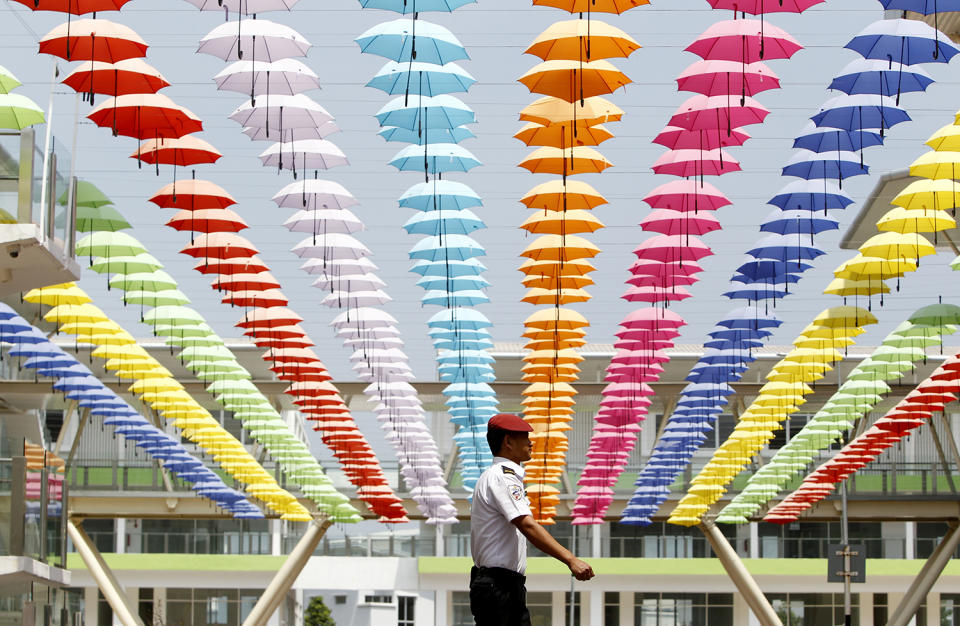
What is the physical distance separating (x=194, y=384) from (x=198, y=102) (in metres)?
15.5

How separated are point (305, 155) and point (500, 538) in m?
8.84

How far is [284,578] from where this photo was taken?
38.9m

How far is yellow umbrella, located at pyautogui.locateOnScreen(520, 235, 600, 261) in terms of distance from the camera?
17.3 m

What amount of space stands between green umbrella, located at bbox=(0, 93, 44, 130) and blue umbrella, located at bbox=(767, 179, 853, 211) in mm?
7879

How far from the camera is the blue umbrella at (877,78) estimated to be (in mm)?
12609

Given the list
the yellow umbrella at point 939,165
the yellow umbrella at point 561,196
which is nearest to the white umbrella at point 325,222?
the yellow umbrella at point 561,196

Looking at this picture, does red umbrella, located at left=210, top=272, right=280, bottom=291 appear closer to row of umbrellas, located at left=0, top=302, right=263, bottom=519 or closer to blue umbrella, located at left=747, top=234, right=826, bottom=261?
row of umbrellas, located at left=0, top=302, right=263, bottom=519

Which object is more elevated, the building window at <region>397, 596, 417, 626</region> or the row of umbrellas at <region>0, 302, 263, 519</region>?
the row of umbrellas at <region>0, 302, 263, 519</region>

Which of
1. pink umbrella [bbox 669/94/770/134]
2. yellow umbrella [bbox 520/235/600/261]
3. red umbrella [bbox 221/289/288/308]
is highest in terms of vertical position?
pink umbrella [bbox 669/94/770/134]

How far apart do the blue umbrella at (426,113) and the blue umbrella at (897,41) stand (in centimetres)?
349

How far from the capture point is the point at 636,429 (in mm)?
30281

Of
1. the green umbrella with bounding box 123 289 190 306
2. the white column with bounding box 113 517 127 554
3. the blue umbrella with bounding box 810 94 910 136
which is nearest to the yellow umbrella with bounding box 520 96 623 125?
the blue umbrella with bounding box 810 94 910 136

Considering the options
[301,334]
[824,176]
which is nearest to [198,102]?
[301,334]

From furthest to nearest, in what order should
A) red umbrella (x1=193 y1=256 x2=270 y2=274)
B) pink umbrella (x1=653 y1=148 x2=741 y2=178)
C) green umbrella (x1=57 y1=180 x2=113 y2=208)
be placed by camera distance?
1. red umbrella (x1=193 y1=256 x2=270 y2=274)
2. green umbrella (x1=57 y1=180 x2=113 y2=208)
3. pink umbrella (x1=653 y1=148 x2=741 y2=178)
